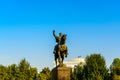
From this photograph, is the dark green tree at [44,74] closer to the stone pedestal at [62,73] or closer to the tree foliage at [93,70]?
the tree foliage at [93,70]

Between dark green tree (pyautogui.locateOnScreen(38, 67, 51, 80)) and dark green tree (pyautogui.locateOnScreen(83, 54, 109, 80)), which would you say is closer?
dark green tree (pyautogui.locateOnScreen(83, 54, 109, 80))

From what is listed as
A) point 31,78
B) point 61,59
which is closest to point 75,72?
point 31,78

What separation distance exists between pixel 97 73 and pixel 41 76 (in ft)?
62.5

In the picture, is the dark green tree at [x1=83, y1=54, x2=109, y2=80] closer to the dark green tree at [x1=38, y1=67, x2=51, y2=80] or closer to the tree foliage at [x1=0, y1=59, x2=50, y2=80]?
the tree foliage at [x1=0, y1=59, x2=50, y2=80]

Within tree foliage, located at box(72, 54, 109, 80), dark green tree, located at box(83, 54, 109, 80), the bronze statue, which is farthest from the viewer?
tree foliage, located at box(72, 54, 109, 80)

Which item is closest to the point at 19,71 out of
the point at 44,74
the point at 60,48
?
the point at 44,74

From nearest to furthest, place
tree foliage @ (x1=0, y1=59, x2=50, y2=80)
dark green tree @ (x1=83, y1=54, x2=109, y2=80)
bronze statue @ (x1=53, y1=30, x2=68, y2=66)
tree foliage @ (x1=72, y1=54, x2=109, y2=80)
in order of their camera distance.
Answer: bronze statue @ (x1=53, y1=30, x2=68, y2=66) < dark green tree @ (x1=83, y1=54, x2=109, y2=80) < tree foliage @ (x1=72, y1=54, x2=109, y2=80) < tree foliage @ (x1=0, y1=59, x2=50, y2=80)

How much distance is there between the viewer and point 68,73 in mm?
37469

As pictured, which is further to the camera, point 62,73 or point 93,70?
point 93,70

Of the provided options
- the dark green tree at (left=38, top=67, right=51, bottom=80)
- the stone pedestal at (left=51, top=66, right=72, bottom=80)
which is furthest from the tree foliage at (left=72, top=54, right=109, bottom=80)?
the stone pedestal at (left=51, top=66, right=72, bottom=80)

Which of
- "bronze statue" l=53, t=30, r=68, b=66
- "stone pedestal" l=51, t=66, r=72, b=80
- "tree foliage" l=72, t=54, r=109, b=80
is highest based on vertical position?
"tree foliage" l=72, t=54, r=109, b=80

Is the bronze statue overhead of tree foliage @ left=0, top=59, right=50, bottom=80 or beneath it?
beneath

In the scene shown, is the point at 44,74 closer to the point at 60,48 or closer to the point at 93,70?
the point at 93,70

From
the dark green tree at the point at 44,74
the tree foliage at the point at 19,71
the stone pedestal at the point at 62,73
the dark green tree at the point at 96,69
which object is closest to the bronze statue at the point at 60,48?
the stone pedestal at the point at 62,73
